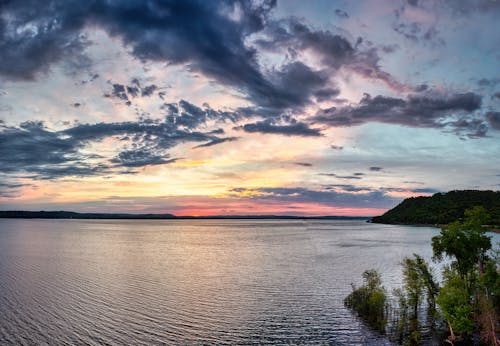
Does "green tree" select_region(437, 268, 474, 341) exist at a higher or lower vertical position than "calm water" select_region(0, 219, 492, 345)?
higher

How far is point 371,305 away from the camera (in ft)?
152

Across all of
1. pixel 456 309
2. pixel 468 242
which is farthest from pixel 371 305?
pixel 468 242

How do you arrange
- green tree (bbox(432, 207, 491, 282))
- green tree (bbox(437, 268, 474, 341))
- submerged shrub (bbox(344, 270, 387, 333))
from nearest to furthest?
green tree (bbox(437, 268, 474, 341)) → submerged shrub (bbox(344, 270, 387, 333)) → green tree (bbox(432, 207, 491, 282))

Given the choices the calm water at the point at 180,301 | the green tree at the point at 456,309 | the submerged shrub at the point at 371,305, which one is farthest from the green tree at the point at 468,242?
the calm water at the point at 180,301

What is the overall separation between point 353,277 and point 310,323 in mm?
31880

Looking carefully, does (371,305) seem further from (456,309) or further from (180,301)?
(180,301)

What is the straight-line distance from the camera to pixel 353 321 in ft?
147

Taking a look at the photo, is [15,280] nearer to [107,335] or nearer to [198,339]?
[107,335]

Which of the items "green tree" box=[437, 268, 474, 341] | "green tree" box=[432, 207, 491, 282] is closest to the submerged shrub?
"green tree" box=[437, 268, 474, 341]

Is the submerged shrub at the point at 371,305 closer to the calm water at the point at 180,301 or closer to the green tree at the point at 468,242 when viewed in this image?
the calm water at the point at 180,301

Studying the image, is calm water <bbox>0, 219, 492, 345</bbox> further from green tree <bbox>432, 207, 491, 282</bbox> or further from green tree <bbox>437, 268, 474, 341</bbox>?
green tree <bbox>432, 207, 491, 282</bbox>

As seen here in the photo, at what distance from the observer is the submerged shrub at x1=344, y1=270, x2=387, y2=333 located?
44.2m

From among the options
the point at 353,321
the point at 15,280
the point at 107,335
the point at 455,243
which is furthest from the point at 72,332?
the point at 455,243

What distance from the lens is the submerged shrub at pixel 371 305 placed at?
44.2 metres
